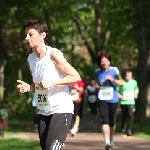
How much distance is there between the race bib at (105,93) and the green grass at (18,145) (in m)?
1.74

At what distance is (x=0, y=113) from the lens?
17797mm

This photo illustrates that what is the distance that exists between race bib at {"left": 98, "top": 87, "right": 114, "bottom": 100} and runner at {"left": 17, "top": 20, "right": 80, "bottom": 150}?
17.7 feet

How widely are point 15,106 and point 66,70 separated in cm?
2814

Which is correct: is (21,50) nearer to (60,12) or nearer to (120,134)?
(60,12)

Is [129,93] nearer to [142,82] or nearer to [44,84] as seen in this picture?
[142,82]

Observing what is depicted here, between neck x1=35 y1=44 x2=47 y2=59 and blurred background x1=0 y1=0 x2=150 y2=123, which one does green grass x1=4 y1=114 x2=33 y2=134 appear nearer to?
blurred background x1=0 y1=0 x2=150 y2=123

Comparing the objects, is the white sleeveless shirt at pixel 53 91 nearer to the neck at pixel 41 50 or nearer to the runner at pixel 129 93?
the neck at pixel 41 50

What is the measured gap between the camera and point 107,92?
12.7 meters

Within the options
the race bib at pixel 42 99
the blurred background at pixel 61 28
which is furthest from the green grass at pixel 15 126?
the race bib at pixel 42 99

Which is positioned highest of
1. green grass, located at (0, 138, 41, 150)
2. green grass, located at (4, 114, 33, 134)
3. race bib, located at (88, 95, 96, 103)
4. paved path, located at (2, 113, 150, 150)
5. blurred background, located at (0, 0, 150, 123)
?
blurred background, located at (0, 0, 150, 123)

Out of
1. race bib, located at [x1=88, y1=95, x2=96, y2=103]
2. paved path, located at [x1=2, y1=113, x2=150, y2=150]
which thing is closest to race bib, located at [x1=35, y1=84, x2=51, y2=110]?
paved path, located at [x1=2, y1=113, x2=150, y2=150]

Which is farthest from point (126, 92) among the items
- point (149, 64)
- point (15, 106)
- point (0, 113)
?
point (15, 106)

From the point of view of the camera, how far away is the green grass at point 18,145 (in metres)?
13.6

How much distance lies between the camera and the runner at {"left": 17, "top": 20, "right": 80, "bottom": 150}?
279 inches
